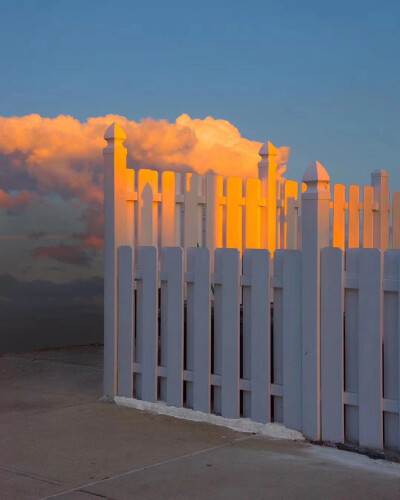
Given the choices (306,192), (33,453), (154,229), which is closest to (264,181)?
(154,229)

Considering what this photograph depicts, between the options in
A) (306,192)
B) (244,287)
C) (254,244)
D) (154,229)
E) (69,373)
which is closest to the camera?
(306,192)

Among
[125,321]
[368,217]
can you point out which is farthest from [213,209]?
[368,217]

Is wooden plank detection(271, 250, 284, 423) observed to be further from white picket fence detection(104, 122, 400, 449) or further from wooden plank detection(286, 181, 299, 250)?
wooden plank detection(286, 181, 299, 250)

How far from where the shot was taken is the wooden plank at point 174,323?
615cm

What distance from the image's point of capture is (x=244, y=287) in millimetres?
5758

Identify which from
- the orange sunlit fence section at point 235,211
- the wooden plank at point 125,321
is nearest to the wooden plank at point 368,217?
the orange sunlit fence section at point 235,211

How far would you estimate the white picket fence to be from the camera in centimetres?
507

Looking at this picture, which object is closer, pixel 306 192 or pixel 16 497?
pixel 16 497

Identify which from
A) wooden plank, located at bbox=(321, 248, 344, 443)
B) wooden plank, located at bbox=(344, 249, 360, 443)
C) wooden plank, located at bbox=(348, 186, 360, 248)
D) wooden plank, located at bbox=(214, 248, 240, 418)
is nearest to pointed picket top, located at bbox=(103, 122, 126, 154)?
wooden plank, located at bbox=(214, 248, 240, 418)

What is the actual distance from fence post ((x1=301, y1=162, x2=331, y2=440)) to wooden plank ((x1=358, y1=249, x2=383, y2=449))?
12.6 inches

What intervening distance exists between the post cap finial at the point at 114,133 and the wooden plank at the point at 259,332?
1923 mm

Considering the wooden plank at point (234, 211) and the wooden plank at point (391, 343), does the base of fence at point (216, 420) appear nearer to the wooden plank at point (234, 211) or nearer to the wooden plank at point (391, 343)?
the wooden plank at point (391, 343)

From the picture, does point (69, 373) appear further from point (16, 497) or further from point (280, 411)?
point (16, 497)

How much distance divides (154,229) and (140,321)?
1002 mm
